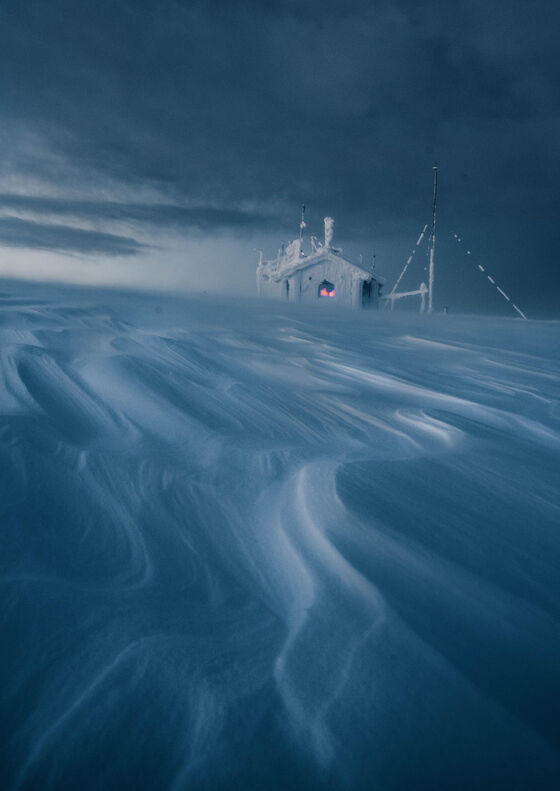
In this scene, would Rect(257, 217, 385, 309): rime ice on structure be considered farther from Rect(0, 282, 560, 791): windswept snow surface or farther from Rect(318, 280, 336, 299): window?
Rect(0, 282, 560, 791): windswept snow surface

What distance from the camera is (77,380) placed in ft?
7.87

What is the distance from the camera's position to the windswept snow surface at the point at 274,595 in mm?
657

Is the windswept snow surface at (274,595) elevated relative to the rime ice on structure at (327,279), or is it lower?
lower

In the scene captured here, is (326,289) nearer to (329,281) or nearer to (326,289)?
(326,289)

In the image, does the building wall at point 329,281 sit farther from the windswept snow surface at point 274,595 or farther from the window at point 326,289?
the windswept snow surface at point 274,595

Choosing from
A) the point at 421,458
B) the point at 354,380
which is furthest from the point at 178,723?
the point at 354,380

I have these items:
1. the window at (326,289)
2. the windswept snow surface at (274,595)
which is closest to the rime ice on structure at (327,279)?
the window at (326,289)

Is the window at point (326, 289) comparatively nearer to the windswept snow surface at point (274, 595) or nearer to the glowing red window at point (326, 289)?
the glowing red window at point (326, 289)

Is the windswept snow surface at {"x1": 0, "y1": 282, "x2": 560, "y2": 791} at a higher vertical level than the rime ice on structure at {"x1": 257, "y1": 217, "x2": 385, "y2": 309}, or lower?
lower

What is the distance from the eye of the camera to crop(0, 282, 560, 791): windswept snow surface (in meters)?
0.66

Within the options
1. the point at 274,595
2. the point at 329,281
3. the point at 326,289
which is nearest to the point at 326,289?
the point at 326,289

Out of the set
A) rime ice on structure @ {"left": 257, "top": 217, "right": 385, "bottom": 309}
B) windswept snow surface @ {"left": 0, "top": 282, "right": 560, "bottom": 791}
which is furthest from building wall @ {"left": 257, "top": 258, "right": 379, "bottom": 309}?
windswept snow surface @ {"left": 0, "top": 282, "right": 560, "bottom": 791}

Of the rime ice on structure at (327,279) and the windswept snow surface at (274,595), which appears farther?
the rime ice on structure at (327,279)

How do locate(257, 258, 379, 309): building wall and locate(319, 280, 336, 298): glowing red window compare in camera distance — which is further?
locate(319, 280, 336, 298): glowing red window
